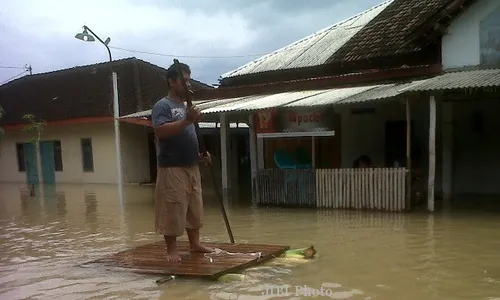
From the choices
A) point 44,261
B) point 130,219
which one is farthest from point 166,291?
point 130,219

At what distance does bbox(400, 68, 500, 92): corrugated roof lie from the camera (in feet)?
30.3

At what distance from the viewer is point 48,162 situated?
961 inches

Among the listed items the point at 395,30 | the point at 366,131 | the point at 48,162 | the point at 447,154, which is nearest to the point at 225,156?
the point at 366,131

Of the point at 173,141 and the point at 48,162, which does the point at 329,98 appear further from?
the point at 48,162

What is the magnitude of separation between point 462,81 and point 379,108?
4.07 m

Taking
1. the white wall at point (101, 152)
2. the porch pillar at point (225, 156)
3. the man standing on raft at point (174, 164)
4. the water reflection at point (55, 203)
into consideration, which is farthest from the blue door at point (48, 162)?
the man standing on raft at point (174, 164)

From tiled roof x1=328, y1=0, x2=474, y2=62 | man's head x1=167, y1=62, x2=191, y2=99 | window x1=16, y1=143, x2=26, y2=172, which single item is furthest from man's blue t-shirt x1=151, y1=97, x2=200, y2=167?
window x1=16, y1=143, x2=26, y2=172

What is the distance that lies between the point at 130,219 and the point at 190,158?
5813 mm

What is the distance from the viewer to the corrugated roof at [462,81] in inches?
363

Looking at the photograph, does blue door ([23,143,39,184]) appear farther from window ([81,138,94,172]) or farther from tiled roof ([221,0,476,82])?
tiled roof ([221,0,476,82])

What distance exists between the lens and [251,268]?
579cm

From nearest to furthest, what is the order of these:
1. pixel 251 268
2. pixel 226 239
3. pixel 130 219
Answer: pixel 251 268, pixel 226 239, pixel 130 219

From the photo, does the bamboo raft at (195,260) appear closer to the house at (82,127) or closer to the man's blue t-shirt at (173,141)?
the man's blue t-shirt at (173,141)

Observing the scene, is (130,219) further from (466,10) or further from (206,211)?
(466,10)
